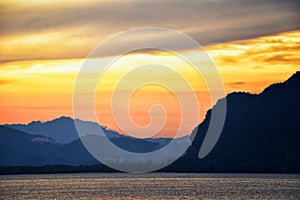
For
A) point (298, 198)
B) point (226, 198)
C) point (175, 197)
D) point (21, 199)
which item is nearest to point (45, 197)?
point (21, 199)

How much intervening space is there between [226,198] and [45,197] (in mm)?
54910

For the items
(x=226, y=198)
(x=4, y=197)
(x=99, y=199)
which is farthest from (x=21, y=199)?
(x=226, y=198)

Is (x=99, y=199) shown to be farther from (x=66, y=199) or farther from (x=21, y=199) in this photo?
(x=21, y=199)

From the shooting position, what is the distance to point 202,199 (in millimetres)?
176125

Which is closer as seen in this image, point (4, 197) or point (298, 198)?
point (298, 198)

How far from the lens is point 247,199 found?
17775 centimetres

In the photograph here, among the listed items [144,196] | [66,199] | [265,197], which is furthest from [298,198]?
[66,199]

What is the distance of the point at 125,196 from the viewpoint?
192000 millimetres

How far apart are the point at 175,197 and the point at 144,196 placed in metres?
A: 11.7

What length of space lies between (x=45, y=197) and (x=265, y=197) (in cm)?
6470

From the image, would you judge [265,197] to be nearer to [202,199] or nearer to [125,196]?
[202,199]

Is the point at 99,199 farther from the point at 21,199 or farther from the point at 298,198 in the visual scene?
the point at 298,198

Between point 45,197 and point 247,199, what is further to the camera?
point 45,197

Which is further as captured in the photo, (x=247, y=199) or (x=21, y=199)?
(x=21, y=199)
